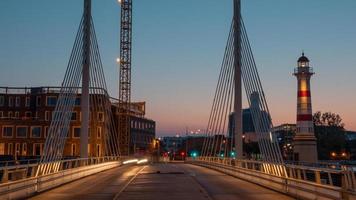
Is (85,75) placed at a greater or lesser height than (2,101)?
lesser

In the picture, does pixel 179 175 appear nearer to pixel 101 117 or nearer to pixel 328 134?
pixel 101 117

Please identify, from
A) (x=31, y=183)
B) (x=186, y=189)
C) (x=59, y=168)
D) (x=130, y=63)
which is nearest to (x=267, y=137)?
(x=186, y=189)

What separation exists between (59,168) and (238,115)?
1297 cm

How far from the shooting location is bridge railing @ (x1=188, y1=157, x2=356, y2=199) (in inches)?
700

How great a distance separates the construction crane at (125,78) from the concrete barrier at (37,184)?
7298 cm

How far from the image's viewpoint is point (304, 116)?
86375mm

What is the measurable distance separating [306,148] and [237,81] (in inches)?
2070

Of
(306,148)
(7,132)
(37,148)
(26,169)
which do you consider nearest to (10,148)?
(7,132)

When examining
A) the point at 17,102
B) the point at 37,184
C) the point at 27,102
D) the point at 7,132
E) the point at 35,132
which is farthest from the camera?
the point at 17,102

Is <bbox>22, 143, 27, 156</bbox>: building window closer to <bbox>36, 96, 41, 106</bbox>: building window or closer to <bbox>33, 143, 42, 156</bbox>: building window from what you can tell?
<bbox>33, 143, 42, 156</bbox>: building window

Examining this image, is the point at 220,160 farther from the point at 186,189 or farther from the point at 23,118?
the point at 23,118

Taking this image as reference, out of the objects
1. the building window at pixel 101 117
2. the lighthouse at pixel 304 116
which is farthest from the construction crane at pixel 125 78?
the lighthouse at pixel 304 116

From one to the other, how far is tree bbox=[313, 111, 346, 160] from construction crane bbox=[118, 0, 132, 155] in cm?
3831

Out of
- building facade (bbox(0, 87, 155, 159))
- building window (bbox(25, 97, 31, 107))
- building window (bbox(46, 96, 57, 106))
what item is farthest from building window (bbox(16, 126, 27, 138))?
building window (bbox(25, 97, 31, 107))
